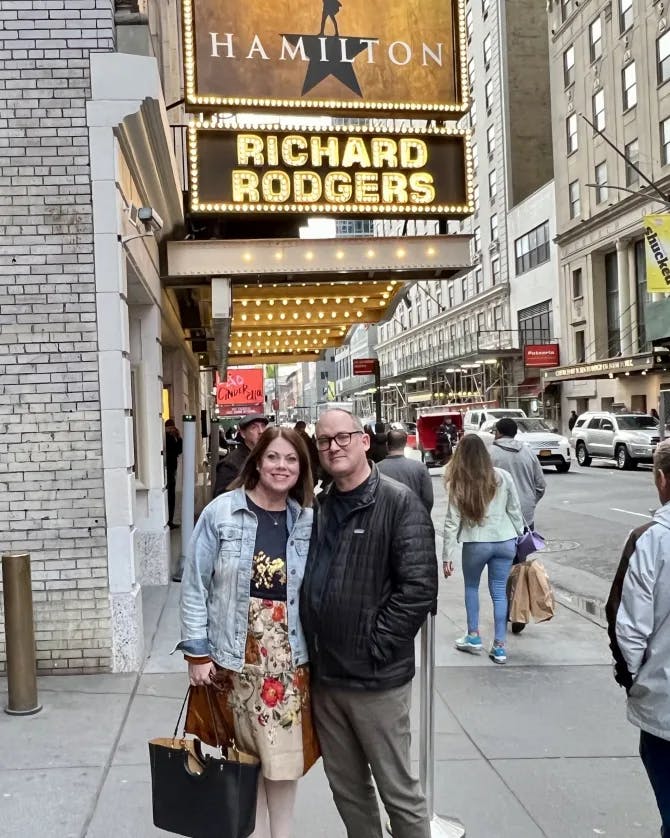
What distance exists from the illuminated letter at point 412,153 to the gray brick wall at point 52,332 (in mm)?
4710

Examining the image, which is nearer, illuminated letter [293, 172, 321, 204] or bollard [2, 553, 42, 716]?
bollard [2, 553, 42, 716]

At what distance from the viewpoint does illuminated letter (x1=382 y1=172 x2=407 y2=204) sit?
9.91m

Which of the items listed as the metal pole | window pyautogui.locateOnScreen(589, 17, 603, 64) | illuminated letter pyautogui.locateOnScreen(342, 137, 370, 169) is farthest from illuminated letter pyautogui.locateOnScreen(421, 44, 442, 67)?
window pyautogui.locateOnScreen(589, 17, 603, 64)

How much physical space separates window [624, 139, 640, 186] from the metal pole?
3492 cm

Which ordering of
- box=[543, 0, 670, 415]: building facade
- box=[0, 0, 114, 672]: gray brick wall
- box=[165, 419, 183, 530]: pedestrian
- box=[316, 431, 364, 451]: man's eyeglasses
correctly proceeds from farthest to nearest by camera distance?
box=[543, 0, 670, 415]: building facade, box=[165, 419, 183, 530]: pedestrian, box=[0, 0, 114, 672]: gray brick wall, box=[316, 431, 364, 451]: man's eyeglasses

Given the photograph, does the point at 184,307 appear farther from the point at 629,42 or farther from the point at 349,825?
the point at 629,42

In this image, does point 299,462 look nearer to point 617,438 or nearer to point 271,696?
Result: point 271,696

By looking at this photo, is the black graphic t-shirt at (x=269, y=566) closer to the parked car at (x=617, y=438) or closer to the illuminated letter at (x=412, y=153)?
the illuminated letter at (x=412, y=153)

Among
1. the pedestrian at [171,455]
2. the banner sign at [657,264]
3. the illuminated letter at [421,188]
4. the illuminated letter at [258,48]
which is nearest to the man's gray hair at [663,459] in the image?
the illuminated letter at [421,188]

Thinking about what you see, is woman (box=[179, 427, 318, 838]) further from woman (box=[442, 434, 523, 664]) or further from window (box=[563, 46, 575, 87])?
window (box=[563, 46, 575, 87])

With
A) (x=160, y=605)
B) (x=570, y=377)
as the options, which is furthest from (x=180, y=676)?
(x=570, y=377)

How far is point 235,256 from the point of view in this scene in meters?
9.45

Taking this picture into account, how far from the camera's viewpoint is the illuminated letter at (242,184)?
370 inches

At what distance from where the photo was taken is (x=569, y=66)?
41.1 metres
